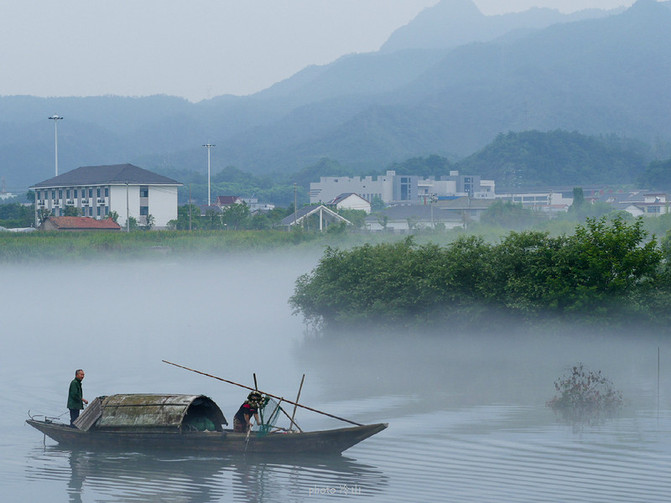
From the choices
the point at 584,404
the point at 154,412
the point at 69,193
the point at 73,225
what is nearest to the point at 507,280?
the point at 584,404

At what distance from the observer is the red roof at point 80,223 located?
13175cm

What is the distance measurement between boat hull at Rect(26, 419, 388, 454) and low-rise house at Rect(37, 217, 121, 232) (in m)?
106

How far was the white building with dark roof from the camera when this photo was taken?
15475cm

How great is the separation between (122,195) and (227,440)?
133 m

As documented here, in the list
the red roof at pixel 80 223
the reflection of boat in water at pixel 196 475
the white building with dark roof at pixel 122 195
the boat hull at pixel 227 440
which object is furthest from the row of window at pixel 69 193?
the reflection of boat in water at pixel 196 475

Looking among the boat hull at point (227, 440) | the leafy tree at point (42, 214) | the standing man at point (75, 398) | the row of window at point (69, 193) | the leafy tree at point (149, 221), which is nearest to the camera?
the boat hull at point (227, 440)

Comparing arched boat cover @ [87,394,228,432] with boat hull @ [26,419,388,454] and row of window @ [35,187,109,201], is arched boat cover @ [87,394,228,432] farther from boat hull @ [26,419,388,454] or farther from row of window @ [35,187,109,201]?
row of window @ [35,187,109,201]

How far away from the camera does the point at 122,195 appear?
155375 millimetres

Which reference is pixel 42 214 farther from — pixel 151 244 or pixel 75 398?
pixel 75 398

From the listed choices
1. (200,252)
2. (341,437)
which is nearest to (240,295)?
(200,252)

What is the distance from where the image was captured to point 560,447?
26797 mm

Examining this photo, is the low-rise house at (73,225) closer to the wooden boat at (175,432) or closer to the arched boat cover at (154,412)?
the wooden boat at (175,432)

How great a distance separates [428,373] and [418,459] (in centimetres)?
1740

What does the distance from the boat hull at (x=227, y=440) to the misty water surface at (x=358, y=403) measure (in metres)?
0.31
